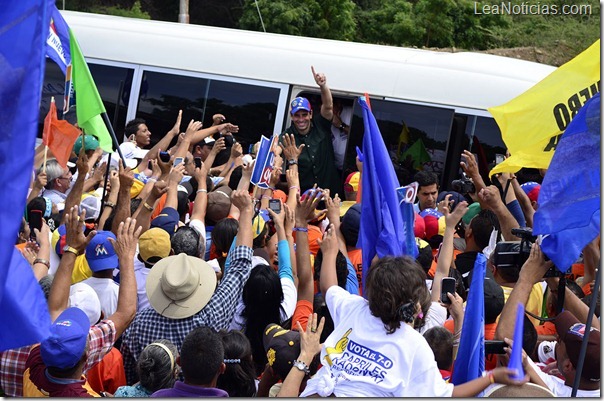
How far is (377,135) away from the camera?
5.91m

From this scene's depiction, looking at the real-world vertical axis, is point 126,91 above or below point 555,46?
below

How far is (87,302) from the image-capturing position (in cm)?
505

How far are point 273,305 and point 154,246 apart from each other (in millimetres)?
864

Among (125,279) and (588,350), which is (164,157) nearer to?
(125,279)

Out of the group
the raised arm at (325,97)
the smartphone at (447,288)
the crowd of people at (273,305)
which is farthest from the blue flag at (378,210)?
the raised arm at (325,97)

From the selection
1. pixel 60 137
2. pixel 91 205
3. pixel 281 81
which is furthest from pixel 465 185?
pixel 60 137

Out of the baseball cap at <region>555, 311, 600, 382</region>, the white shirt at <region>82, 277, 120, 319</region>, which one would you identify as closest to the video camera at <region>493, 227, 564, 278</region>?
the baseball cap at <region>555, 311, 600, 382</region>

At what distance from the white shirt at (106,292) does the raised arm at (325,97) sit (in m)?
3.85

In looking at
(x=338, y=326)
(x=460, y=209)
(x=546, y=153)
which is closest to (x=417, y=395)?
(x=338, y=326)

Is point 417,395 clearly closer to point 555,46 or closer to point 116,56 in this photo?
point 116,56

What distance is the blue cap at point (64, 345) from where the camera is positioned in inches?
160

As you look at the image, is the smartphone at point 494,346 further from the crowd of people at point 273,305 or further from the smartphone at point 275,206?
the smartphone at point 275,206

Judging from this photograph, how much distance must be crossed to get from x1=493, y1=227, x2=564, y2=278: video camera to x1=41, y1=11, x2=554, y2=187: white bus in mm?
4070

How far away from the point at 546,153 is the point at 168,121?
488cm
